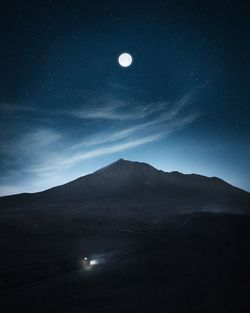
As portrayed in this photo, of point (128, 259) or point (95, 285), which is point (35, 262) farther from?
point (95, 285)

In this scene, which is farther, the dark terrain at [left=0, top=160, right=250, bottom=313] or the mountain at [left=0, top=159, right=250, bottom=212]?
the mountain at [left=0, top=159, right=250, bottom=212]

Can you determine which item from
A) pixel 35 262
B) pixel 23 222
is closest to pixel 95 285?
pixel 35 262

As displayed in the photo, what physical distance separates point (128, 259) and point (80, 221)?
21.8m

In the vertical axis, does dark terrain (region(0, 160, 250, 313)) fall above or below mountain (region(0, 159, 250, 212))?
below

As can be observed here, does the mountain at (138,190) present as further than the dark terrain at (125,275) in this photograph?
Yes

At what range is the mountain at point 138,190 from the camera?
71.6 m

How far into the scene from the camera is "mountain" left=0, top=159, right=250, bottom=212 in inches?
2817

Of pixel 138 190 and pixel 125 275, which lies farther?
pixel 138 190

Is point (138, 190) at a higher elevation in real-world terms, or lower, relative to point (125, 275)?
higher

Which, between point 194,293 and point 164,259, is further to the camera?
point 164,259

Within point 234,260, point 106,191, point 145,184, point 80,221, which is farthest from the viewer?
point 145,184

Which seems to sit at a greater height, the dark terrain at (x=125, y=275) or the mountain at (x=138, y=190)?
the mountain at (x=138, y=190)

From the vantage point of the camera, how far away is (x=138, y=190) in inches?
3413

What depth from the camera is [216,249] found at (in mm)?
14547
